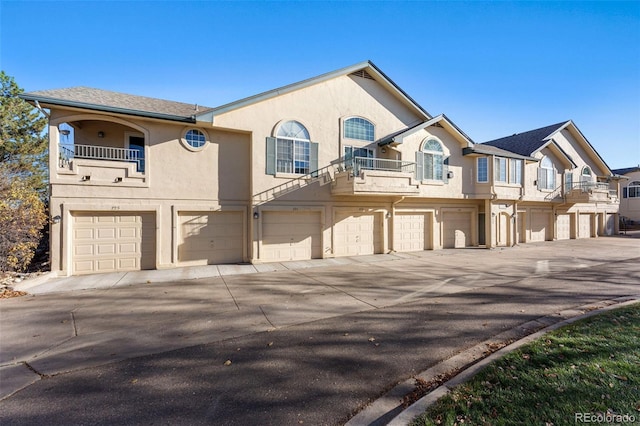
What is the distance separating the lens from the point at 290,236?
44.8 ft

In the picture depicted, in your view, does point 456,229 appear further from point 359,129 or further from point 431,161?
point 359,129

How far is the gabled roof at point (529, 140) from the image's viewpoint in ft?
69.6

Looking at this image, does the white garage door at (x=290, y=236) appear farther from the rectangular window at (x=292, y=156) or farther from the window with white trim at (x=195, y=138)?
the window with white trim at (x=195, y=138)

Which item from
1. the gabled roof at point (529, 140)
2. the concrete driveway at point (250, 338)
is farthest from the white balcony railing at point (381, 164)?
the gabled roof at point (529, 140)

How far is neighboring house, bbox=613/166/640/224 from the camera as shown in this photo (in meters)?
31.7

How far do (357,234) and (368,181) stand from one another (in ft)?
10.9

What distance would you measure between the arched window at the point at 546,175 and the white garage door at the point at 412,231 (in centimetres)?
1113

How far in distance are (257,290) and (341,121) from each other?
33.1 feet

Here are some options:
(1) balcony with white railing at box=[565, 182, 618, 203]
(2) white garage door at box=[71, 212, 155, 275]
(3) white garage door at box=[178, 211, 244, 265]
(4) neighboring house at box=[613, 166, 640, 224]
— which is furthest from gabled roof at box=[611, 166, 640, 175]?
(2) white garage door at box=[71, 212, 155, 275]

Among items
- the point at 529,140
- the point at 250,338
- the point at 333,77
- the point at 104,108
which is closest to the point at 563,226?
the point at 529,140

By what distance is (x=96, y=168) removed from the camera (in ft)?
35.2

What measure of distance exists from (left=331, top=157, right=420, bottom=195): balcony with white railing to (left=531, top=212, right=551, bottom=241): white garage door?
1366 centimetres

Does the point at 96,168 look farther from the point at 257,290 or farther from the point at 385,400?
the point at 385,400

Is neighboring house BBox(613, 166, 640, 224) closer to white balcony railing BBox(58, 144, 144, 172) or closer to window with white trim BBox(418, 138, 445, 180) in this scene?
window with white trim BBox(418, 138, 445, 180)
